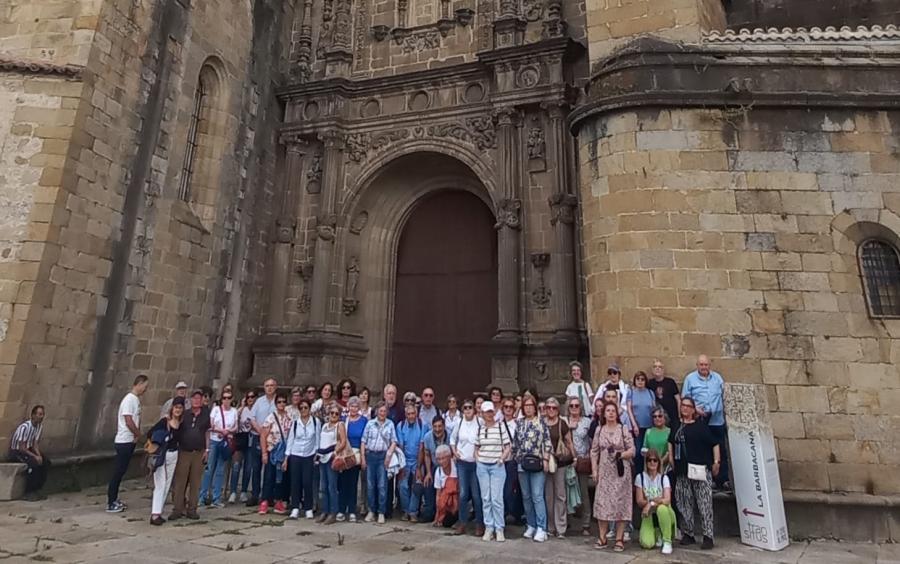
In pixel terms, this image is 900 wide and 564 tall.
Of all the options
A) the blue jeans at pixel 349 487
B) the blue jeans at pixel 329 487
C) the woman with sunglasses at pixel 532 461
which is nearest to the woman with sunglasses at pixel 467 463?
the woman with sunglasses at pixel 532 461

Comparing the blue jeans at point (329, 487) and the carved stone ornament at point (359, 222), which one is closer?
the blue jeans at point (329, 487)

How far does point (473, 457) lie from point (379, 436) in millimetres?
1309

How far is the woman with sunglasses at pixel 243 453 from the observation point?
27.3ft

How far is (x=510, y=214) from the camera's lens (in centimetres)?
1167

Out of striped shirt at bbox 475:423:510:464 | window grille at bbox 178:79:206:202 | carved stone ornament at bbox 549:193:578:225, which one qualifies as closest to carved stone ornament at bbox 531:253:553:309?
carved stone ornament at bbox 549:193:578:225

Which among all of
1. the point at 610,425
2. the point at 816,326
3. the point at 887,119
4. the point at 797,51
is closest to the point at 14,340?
the point at 610,425

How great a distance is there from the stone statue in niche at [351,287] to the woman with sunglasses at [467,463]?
657 centimetres

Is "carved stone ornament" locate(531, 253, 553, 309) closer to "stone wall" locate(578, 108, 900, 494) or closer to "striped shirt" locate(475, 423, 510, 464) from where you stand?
"stone wall" locate(578, 108, 900, 494)

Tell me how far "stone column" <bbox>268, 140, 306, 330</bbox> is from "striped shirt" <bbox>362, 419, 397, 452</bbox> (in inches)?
254

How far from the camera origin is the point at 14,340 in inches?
323

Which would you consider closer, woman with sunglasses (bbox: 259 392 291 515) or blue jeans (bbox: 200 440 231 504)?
woman with sunglasses (bbox: 259 392 291 515)

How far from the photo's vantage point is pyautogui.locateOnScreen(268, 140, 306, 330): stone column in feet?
43.4

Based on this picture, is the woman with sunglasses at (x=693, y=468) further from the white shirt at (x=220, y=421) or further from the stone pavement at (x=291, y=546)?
the white shirt at (x=220, y=421)

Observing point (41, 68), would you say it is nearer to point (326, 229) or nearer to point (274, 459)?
point (326, 229)
